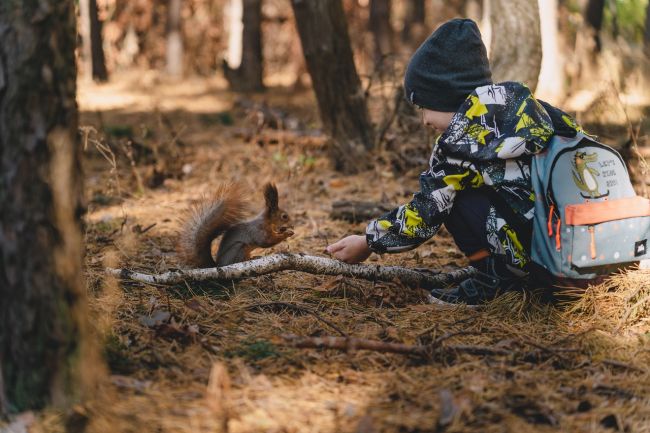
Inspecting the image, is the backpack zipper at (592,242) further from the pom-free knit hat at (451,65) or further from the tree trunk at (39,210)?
the tree trunk at (39,210)

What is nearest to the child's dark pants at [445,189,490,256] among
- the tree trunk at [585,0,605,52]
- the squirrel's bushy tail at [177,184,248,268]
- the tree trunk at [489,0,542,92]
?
the squirrel's bushy tail at [177,184,248,268]

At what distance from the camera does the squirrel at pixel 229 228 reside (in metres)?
3.38

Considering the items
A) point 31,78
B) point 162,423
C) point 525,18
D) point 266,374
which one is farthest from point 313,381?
point 525,18

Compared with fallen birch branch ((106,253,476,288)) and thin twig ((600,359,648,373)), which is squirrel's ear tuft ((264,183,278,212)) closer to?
fallen birch branch ((106,253,476,288))

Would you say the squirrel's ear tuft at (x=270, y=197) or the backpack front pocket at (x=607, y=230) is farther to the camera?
the squirrel's ear tuft at (x=270, y=197)

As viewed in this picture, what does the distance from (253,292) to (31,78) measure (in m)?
1.60

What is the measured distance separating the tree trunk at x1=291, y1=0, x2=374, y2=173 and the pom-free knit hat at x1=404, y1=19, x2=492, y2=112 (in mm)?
2784

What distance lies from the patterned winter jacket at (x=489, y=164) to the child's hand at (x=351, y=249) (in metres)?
0.08

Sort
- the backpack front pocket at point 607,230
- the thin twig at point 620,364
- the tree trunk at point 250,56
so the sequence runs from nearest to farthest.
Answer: the thin twig at point 620,364 < the backpack front pocket at point 607,230 < the tree trunk at point 250,56

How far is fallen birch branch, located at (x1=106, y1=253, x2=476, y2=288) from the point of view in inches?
121

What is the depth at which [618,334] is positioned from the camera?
2684mm

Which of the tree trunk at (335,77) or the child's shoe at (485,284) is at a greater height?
the tree trunk at (335,77)

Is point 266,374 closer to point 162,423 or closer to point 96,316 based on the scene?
point 162,423

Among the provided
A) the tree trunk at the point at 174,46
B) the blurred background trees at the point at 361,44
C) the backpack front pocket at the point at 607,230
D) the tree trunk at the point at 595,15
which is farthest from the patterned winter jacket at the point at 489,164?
the tree trunk at the point at 174,46
